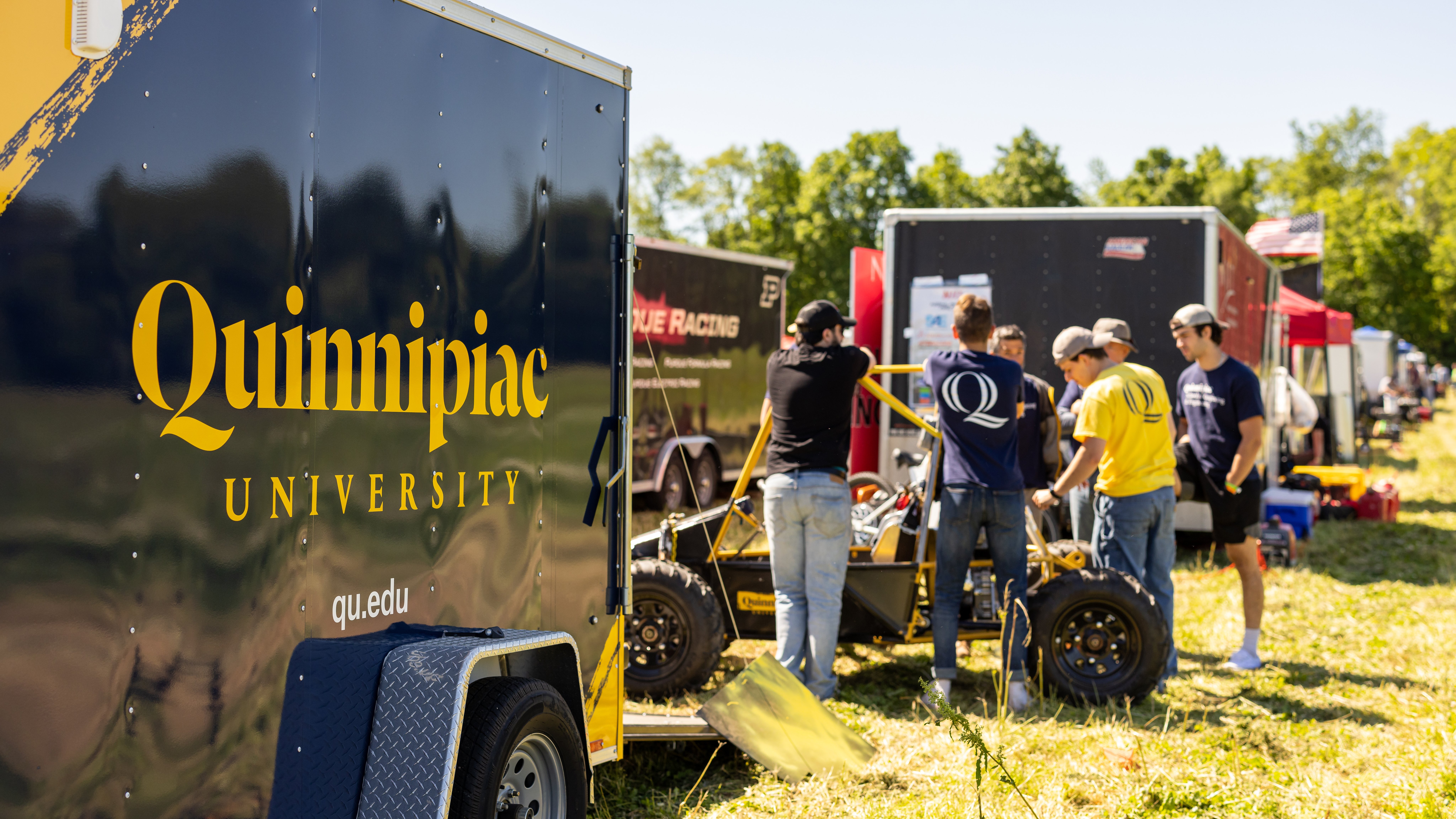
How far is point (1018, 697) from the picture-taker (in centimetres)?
514

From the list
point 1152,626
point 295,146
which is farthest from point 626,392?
point 1152,626

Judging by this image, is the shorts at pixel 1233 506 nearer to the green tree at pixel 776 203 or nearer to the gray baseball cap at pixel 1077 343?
the gray baseball cap at pixel 1077 343

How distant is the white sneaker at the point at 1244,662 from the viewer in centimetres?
611

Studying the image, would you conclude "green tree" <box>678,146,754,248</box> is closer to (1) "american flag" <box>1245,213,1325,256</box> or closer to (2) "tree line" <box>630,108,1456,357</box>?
(2) "tree line" <box>630,108,1456,357</box>

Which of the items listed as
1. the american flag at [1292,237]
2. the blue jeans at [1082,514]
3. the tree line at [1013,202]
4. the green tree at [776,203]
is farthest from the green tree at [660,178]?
the blue jeans at [1082,514]

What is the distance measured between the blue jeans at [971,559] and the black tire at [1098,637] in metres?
0.14

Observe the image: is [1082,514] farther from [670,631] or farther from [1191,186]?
[1191,186]

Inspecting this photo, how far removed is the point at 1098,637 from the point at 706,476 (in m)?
6.99

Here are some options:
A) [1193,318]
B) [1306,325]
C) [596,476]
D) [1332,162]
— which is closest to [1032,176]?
[1306,325]

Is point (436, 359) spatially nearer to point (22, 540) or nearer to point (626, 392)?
point (626, 392)

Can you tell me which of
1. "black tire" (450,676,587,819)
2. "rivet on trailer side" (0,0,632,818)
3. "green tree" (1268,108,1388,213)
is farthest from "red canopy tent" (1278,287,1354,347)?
"green tree" (1268,108,1388,213)

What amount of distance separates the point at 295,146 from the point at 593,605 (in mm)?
1795

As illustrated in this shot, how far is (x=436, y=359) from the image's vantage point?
9.86 feet

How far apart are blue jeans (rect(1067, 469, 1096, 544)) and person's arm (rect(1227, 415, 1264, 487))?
0.88 meters
